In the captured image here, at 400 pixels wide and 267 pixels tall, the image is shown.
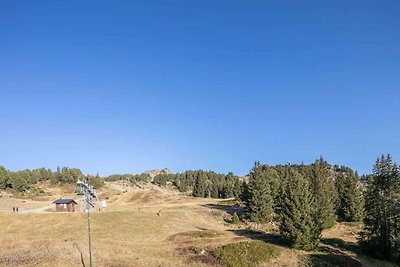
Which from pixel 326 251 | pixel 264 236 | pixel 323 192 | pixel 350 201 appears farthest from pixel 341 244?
pixel 350 201

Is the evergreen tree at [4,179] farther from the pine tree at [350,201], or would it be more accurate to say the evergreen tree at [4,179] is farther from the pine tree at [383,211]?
the pine tree at [383,211]

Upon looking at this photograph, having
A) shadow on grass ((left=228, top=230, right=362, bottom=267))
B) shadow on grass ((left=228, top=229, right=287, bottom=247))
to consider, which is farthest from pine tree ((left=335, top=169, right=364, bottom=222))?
shadow on grass ((left=228, top=229, right=287, bottom=247))

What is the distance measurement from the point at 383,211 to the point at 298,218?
14.0 metres

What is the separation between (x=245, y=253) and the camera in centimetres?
5469

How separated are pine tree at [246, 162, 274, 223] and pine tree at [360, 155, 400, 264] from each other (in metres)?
27.6

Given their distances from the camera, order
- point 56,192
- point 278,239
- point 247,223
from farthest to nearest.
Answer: point 56,192, point 247,223, point 278,239

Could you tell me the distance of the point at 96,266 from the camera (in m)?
48.7

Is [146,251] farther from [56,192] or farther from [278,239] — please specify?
[56,192]

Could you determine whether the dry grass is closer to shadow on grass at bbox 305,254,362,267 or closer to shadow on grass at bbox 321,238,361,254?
shadow on grass at bbox 321,238,361,254

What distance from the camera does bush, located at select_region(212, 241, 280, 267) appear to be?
5172 cm

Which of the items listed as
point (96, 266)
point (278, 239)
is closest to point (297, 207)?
point (278, 239)

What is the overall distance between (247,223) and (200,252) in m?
34.4

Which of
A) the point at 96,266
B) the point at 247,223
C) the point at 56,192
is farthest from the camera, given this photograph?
the point at 56,192

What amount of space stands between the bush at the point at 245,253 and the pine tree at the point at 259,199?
28.6 m
